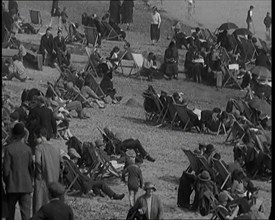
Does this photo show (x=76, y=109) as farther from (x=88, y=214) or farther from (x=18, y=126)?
(x=18, y=126)

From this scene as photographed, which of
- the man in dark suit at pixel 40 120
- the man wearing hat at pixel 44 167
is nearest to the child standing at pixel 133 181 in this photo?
the man in dark suit at pixel 40 120

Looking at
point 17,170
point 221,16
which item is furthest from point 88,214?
point 221,16

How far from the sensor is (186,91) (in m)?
15.2

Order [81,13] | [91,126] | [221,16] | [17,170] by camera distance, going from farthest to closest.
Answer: [221,16], [81,13], [91,126], [17,170]

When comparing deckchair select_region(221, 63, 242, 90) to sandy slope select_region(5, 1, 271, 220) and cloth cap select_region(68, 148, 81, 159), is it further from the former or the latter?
cloth cap select_region(68, 148, 81, 159)

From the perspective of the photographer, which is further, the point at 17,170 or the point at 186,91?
the point at 186,91

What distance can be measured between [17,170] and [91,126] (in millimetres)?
4841

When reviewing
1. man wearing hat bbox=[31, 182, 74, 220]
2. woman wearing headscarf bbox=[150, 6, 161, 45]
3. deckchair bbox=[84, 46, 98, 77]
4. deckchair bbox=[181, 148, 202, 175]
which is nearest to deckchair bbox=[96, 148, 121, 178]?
deckchair bbox=[181, 148, 202, 175]

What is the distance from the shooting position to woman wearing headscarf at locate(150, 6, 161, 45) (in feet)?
50.4

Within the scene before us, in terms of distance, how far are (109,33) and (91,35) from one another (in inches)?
19.6

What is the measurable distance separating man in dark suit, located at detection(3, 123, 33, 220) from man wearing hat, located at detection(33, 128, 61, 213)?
0.54ft

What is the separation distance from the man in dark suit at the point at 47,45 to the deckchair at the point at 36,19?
16cm

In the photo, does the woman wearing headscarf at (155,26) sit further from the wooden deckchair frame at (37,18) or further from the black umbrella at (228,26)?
the wooden deckchair frame at (37,18)

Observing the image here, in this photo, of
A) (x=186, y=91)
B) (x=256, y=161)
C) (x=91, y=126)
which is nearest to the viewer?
(x=256, y=161)
